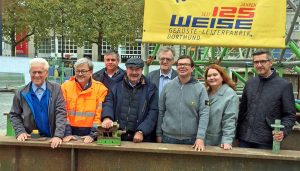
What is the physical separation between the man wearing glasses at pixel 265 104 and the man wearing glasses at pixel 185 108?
527mm

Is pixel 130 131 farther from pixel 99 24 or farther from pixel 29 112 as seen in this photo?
pixel 99 24

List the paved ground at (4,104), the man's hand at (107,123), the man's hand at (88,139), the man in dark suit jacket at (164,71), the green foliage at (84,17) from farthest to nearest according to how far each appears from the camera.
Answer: the green foliage at (84,17)
the paved ground at (4,104)
the man in dark suit jacket at (164,71)
the man's hand at (88,139)
the man's hand at (107,123)

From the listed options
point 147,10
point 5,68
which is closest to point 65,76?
point 5,68

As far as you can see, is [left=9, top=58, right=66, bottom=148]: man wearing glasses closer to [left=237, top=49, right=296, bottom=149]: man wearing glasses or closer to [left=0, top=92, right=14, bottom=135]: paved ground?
[left=237, top=49, right=296, bottom=149]: man wearing glasses

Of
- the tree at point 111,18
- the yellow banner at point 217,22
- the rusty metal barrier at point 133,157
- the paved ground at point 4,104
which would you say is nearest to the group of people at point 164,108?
the rusty metal barrier at point 133,157

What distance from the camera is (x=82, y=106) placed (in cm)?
459

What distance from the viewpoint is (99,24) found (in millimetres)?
37469

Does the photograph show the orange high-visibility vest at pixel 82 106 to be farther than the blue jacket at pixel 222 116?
Yes

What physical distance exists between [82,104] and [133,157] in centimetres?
84

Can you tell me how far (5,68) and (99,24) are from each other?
61.3ft

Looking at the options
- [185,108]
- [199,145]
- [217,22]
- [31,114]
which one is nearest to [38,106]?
[31,114]

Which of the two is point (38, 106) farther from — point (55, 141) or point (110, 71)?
point (110, 71)

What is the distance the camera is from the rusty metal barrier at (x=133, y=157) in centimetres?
415

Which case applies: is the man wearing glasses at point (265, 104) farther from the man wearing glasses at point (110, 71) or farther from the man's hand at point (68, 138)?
the man's hand at point (68, 138)
